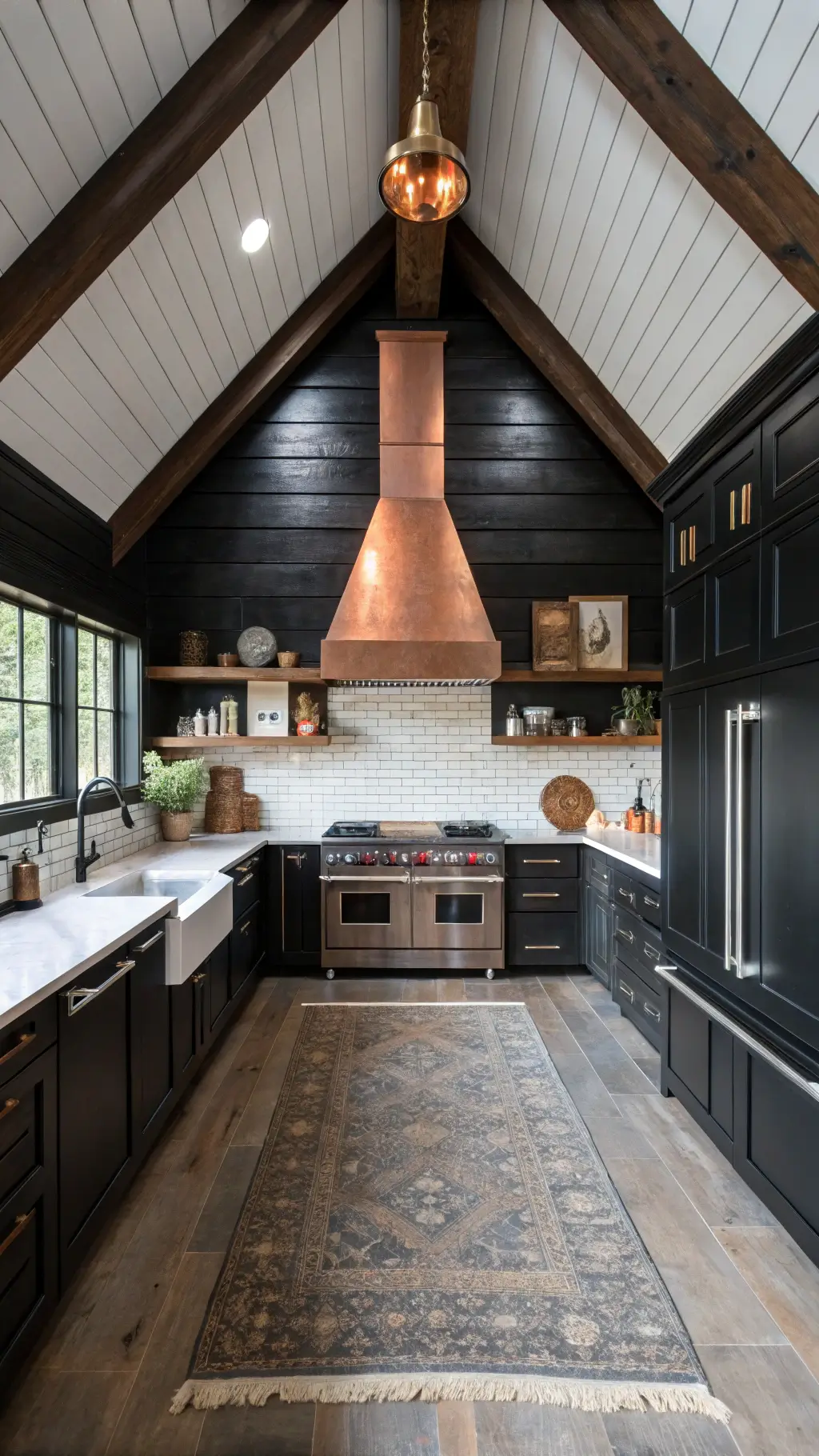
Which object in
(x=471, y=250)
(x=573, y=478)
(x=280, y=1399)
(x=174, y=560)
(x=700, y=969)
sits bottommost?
(x=280, y=1399)

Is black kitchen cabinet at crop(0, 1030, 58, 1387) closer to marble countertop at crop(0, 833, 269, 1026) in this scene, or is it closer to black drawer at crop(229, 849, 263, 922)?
marble countertop at crop(0, 833, 269, 1026)

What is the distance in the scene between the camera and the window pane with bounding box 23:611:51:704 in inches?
127

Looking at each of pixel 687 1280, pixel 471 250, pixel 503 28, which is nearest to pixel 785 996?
pixel 687 1280

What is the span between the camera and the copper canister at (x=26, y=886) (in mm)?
2648

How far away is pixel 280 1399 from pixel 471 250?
5477mm

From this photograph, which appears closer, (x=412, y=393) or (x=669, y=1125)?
(x=669, y=1125)

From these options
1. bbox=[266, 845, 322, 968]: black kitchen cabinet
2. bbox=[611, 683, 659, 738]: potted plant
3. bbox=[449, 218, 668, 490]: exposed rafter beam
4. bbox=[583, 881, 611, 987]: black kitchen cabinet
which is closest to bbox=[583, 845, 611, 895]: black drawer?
bbox=[583, 881, 611, 987]: black kitchen cabinet

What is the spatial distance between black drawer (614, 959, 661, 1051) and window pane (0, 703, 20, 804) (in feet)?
9.94

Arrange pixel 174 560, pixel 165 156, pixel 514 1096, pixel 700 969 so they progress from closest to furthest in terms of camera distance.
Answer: pixel 165 156, pixel 700 969, pixel 514 1096, pixel 174 560

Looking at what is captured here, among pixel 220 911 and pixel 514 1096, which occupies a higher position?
pixel 220 911

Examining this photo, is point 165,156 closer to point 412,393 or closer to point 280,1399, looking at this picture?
point 412,393

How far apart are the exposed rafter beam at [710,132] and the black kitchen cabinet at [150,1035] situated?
3.15m

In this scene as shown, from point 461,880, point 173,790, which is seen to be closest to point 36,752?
point 173,790

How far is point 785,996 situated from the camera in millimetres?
2100
